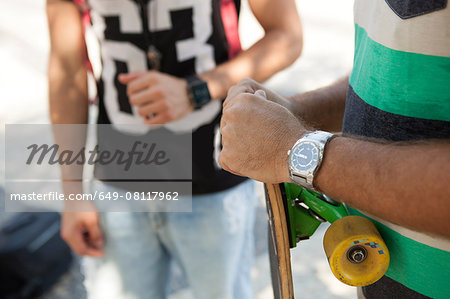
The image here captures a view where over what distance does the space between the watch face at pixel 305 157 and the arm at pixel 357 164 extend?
2 cm

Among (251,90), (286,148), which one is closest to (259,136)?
(286,148)

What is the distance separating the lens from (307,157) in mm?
811

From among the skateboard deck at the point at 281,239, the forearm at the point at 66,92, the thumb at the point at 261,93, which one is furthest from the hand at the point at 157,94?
the skateboard deck at the point at 281,239

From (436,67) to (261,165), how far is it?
341 millimetres

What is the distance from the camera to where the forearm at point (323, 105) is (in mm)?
1140

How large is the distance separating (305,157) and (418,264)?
28 centimetres

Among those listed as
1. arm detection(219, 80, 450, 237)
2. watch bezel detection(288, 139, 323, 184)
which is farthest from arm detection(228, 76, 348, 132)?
watch bezel detection(288, 139, 323, 184)

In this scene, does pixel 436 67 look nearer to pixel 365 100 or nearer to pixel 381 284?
pixel 365 100

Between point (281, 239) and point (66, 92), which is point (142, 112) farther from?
point (281, 239)

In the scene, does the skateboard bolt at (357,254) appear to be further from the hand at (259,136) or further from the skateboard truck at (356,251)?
the hand at (259,136)

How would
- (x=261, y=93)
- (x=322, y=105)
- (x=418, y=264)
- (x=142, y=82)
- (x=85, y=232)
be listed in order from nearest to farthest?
(x=418, y=264)
(x=261, y=93)
(x=322, y=105)
(x=142, y=82)
(x=85, y=232)

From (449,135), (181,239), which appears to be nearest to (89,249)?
(181,239)

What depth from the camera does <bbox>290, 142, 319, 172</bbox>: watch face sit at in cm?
81

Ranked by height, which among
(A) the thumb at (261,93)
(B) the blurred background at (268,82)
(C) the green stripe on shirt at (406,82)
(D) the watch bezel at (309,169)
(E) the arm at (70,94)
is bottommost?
(B) the blurred background at (268,82)
